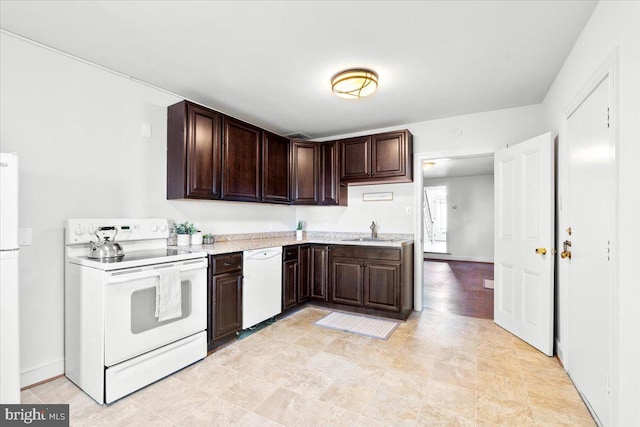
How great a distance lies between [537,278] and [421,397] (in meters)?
1.67

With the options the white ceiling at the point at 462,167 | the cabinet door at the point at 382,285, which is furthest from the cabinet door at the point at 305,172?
the white ceiling at the point at 462,167

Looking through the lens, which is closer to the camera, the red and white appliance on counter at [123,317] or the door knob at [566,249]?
the red and white appliance on counter at [123,317]

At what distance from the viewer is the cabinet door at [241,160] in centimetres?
322

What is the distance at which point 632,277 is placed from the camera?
135 cm

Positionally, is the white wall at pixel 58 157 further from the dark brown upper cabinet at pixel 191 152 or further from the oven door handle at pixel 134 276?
the oven door handle at pixel 134 276

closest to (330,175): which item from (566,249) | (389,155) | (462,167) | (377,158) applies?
(377,158)

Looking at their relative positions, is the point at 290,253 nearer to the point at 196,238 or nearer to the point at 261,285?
the point at 261,285

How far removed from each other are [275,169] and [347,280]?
173cm

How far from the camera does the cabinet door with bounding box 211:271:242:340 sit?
267cm

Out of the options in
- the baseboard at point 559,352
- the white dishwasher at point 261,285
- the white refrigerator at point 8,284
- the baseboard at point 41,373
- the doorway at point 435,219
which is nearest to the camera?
the white refrigerator at point 8,284

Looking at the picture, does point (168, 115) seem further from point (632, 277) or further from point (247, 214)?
point (632, 277)

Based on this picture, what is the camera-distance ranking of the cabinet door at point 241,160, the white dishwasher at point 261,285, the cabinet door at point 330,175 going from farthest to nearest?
the cabinet door at point 330,175
the cabinet door at point 241,160
the white dishwasher at point 261,285

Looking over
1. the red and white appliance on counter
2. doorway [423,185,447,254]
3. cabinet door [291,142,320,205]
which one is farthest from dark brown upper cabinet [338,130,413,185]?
doorway [423,185,447,254]

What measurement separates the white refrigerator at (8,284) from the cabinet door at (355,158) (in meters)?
3.24
